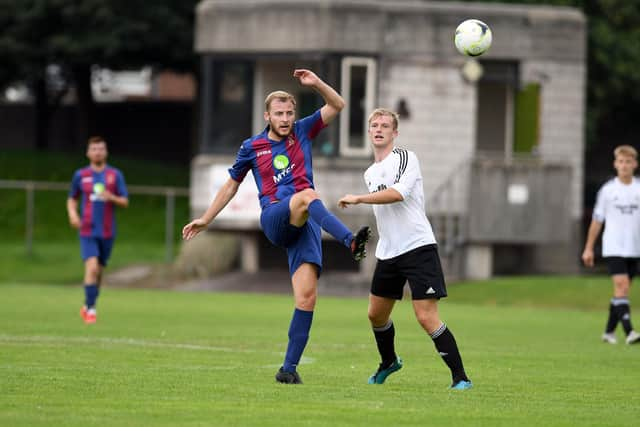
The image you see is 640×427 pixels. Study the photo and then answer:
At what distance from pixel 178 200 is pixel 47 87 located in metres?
9.94

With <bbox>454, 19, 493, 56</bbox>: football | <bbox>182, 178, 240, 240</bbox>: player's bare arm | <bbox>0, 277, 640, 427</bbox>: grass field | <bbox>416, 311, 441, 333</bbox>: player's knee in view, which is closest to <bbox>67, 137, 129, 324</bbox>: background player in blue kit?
<bbox>0, 277, 640, 427</bbox>: grass field

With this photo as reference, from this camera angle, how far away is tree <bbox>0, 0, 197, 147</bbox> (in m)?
42.2

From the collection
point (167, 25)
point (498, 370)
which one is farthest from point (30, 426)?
point (167, 25)

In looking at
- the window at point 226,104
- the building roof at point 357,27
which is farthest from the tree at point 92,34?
the building roof at point 357,27

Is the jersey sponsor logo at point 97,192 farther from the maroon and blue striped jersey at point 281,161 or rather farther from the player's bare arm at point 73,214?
the maroon and blue striped jersey at point 281,161

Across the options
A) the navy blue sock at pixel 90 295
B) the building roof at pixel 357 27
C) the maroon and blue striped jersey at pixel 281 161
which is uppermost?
the building roof at pixel 357 27

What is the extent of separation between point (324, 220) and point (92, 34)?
109ft

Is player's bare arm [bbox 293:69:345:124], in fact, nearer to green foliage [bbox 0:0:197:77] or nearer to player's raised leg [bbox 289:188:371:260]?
player's raised leg [bbox 289:188:371:260]

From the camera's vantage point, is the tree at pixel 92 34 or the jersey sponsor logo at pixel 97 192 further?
the tree at pixel 92 34

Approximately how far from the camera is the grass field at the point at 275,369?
9.47 metres

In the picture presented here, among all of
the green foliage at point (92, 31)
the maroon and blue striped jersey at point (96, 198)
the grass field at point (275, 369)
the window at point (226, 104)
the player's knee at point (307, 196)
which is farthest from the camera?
the green foliage at point (92, 31)

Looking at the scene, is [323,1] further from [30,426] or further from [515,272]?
[30,426]

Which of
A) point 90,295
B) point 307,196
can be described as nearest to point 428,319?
point 307,196

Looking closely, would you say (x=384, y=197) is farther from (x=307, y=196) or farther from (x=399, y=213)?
(x=307, y=196)
